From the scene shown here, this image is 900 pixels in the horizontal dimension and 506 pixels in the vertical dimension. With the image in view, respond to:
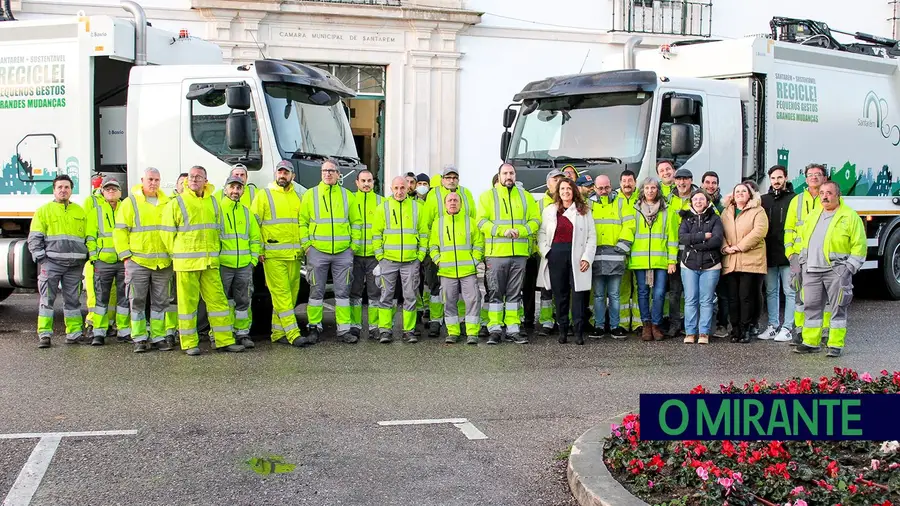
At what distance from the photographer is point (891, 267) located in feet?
47.5

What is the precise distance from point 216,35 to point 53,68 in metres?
7.81

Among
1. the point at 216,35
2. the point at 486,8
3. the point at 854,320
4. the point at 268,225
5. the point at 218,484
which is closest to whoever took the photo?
the point at 218,484

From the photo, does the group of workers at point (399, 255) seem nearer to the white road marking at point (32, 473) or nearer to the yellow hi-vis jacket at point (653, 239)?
the yellow hi-vis jacket at point (653, 239)

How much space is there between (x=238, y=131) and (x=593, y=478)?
6080 millimetres

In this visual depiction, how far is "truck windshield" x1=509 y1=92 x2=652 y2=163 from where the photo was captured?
11.3 m

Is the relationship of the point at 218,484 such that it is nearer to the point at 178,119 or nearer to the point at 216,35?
the point at 178,119

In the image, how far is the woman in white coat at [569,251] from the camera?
10484 mm

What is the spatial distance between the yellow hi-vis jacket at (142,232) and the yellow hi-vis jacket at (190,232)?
11 cm

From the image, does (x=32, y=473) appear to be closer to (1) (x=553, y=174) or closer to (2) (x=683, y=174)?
(1) (x=553, y=174)

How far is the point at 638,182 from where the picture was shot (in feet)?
36.6

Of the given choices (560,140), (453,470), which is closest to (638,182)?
(560,140)

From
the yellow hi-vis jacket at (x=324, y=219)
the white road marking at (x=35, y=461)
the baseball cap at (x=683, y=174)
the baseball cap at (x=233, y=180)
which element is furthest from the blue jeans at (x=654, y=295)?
the white road marking at (x=35, y=461)

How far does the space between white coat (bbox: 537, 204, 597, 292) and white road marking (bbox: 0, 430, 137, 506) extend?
4984 mm

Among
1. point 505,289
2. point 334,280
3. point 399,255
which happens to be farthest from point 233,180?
point 505,289
